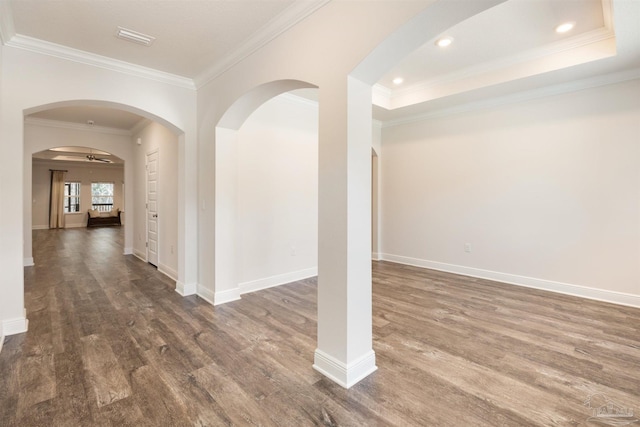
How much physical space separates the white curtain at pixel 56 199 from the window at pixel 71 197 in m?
0.56

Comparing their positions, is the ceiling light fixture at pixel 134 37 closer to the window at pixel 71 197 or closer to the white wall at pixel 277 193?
the white wall at pixel 277 193

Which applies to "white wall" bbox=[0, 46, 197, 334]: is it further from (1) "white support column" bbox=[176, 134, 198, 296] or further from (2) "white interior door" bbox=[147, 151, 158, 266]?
(2) "white interior door" bbox=[147, 151, 158, 266]

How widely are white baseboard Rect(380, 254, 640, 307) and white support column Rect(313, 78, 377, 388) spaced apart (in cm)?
324

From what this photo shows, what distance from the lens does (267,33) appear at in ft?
8.64

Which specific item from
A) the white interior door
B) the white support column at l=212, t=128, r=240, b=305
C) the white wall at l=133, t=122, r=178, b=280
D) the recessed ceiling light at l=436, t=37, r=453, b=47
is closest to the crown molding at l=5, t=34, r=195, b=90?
the white support column at l=212, t=128, r=240, b=305

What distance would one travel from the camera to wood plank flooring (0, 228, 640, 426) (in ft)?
5.70

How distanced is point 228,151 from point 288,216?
4.45 ft

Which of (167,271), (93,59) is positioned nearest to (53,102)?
(93,59)

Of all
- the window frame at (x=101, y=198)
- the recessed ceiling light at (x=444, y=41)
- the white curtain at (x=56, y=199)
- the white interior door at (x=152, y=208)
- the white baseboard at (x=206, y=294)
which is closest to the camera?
the recessed ceiling light at (x=444, y=41)

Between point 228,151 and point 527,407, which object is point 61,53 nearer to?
point 228,151

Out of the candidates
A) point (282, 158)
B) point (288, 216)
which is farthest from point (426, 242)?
point (282, 158)

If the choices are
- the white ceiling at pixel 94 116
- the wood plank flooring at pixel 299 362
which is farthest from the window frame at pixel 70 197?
the wood plank flooring at pixel 299 362

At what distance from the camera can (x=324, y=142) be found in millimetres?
2139

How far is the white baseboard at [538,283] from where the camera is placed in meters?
3.50
